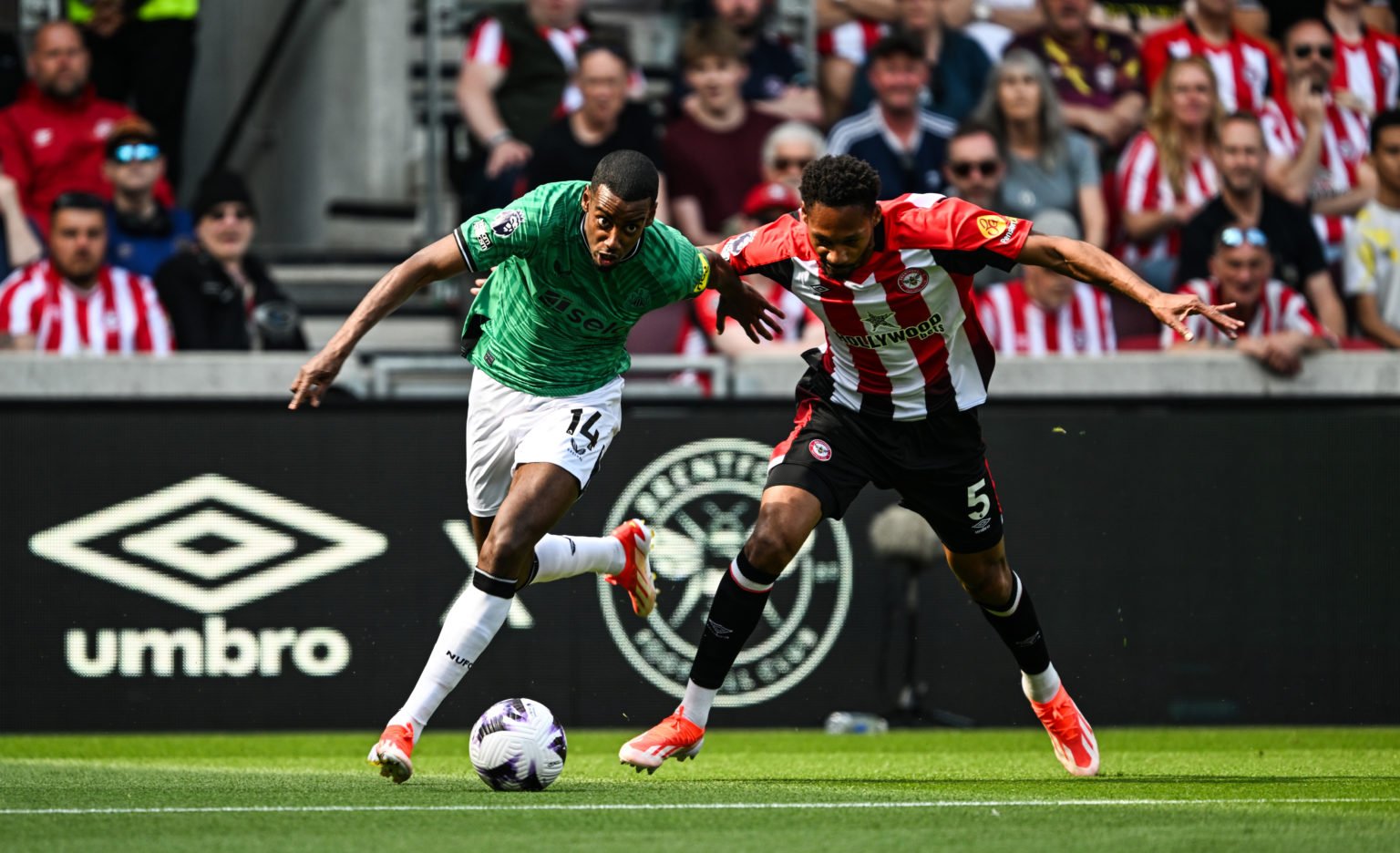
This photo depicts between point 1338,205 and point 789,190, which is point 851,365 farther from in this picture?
point 1338,205

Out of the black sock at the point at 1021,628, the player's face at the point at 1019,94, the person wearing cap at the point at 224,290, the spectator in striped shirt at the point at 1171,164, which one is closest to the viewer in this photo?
the black sock at the point at 1021,628

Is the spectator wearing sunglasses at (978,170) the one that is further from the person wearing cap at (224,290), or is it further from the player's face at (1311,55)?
the person wearing cap at (224,290)

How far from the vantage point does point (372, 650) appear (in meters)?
9.52

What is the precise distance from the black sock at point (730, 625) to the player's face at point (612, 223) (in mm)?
1240

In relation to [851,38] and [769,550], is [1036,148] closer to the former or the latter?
[851,38]

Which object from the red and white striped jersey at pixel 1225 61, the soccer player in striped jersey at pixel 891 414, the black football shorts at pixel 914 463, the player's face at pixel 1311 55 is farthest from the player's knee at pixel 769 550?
the player's face at pixel 1311 55

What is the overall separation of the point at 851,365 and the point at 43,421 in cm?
448

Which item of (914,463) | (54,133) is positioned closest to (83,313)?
Result: (54,133)

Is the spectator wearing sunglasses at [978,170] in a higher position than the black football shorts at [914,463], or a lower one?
higher

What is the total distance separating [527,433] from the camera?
7.07m

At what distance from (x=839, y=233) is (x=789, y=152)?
16.4ft

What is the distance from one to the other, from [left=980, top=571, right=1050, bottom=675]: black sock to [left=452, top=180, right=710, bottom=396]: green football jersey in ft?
5.44

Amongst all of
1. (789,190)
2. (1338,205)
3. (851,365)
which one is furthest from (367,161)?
(851,365)

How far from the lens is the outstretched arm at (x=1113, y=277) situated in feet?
20.5
